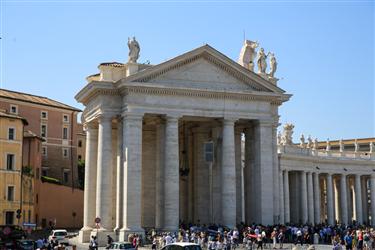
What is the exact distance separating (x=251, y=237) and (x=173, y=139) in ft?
35.9

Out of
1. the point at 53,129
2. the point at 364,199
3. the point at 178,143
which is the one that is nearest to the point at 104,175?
the point at 178,143

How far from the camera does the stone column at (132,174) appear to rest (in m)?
51.1

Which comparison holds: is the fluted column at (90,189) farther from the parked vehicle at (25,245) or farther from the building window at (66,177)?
the building window at (66,177)

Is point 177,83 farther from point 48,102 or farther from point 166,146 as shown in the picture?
point 48,102

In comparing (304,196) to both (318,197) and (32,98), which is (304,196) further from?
(32,98)

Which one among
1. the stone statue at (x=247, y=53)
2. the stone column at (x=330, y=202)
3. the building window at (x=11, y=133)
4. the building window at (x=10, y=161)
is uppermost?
the stone statue at (x=247, y=53)

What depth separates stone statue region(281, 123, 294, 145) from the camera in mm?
78062

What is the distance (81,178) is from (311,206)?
41.5 m

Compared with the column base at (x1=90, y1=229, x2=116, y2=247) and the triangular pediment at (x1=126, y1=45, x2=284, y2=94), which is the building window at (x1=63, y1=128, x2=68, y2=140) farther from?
the column base at (x1=90, y1=229, x2=116, y2=247)

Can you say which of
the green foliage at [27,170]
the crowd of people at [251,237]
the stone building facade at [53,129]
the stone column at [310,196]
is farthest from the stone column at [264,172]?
the stone building facade at [53,129]

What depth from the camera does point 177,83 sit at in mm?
54094

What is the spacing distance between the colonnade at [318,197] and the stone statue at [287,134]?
3.93 meters

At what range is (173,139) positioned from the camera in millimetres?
53281

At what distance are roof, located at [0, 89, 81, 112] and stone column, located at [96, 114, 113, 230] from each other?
126ft
